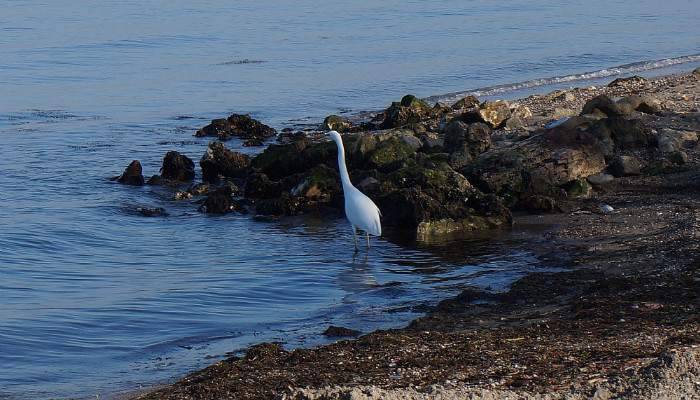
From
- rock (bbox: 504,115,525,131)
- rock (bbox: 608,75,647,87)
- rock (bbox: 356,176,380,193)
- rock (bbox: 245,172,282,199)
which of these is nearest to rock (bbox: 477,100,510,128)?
rock (bbox: 504,115,525,131)

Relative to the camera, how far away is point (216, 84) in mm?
28250

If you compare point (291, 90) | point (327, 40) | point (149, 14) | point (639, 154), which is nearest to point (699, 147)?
point (639, 154)

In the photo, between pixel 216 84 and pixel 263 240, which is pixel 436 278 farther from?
pixel 216 84

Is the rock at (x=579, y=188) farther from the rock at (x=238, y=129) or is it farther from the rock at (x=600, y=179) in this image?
the rock at (x=238, y=129)

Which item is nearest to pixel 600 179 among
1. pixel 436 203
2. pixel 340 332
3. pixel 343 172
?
pixel 436 203

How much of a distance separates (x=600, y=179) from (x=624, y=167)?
0.42 metres

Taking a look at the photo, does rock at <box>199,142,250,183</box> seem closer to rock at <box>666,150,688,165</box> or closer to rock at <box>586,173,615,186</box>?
rock at <box>586,173,615,186</box>

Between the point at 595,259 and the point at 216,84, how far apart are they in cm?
1896

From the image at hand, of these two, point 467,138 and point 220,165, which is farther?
point 220,165

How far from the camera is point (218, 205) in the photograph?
14.5 m

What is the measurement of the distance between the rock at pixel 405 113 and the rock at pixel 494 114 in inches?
94.2

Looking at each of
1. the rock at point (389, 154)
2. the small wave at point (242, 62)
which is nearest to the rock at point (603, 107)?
the rock at point (389, 154)

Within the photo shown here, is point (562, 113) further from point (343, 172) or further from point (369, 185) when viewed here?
point (343, 172)

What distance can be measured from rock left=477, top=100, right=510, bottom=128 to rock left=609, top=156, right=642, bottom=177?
3262 mm
